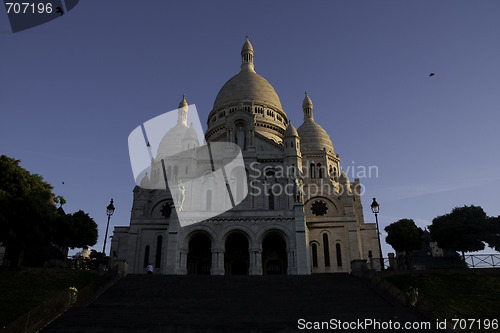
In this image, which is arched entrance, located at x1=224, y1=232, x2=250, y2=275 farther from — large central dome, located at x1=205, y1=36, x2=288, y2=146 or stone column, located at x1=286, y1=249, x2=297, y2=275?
large central dome, located at x1=205, y1=36, x2=288, y2=146

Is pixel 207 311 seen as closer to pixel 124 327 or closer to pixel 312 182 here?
pixel 124 327

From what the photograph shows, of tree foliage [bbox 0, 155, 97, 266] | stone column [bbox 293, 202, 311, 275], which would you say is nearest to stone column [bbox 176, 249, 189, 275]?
tree foliage [bbox 0, 155, 97, 266]

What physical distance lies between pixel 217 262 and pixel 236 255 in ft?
17.5

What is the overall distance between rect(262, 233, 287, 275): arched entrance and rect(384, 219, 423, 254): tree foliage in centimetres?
1167

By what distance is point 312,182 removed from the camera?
51.4m

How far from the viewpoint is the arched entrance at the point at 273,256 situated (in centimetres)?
4028

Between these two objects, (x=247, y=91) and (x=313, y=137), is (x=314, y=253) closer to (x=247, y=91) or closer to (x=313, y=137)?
(x=313, y=137)

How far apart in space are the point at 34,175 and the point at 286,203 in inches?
910

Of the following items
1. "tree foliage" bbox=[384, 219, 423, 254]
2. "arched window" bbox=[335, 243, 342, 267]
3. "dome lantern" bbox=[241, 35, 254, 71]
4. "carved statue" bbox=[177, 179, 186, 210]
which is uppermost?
"dome lantern" bbox=[241, 35, 254, 71]

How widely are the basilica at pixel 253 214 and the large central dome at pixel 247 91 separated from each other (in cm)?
233

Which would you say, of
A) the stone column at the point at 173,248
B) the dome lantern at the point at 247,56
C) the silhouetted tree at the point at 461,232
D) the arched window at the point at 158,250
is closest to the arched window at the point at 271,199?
the stone column at the point at 173,248

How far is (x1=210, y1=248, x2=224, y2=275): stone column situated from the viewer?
34938 millimetres

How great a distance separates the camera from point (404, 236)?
1630 inches

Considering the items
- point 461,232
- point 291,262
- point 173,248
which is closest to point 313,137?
point 461,232
